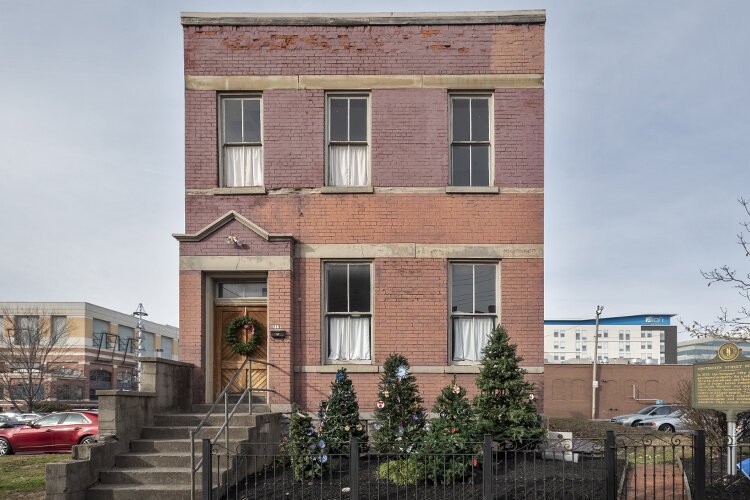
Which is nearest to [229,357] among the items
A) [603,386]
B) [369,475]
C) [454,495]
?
[369,475]

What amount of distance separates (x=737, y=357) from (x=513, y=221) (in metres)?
4.56

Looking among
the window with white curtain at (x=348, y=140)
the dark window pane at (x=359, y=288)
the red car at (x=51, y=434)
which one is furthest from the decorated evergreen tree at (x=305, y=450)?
the red car at (x=51, y=434)

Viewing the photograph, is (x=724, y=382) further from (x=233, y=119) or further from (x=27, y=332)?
(x=27, y=332)

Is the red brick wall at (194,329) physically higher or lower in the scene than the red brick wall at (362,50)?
lower

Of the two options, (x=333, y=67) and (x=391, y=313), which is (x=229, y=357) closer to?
(x=391, y=313)

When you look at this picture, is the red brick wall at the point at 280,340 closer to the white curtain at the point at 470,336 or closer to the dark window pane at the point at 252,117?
the dark window pane at the point at 252,117

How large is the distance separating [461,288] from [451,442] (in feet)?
12.9

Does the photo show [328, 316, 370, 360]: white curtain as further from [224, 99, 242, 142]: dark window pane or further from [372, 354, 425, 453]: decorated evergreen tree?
[224, 99, 242, 142]: dark window pane

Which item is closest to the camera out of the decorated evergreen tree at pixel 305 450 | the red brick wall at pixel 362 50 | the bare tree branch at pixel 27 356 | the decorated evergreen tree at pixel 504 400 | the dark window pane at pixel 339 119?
the decorated evergreen tree at pixel 305 450

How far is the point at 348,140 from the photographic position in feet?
43.6

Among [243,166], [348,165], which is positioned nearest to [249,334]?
[243,166]

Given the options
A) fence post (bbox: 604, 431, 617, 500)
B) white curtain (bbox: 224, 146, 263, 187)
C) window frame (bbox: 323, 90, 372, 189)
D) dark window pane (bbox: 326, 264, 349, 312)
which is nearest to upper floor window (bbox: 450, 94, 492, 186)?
window frame (bbox: 323, 90, 372, 189)

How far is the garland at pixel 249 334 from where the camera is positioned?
12773 millimetres

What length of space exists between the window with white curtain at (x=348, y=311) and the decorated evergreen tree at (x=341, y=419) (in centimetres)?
186
